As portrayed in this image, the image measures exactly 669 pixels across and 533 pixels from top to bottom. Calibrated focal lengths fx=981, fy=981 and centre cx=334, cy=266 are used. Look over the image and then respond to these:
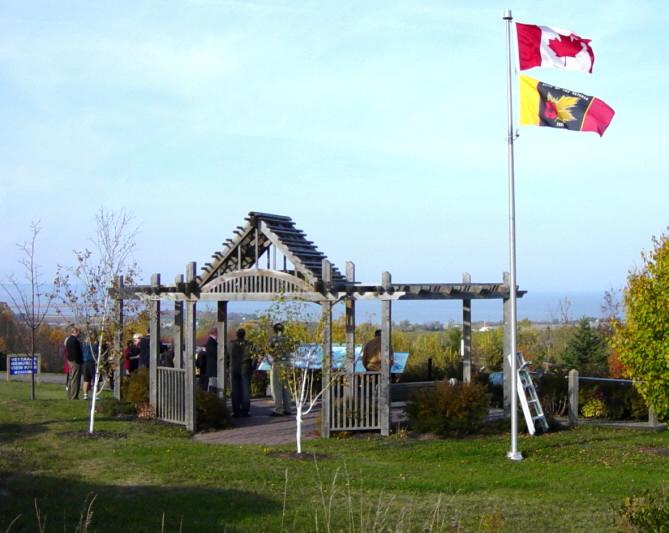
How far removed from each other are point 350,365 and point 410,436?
1.66 m

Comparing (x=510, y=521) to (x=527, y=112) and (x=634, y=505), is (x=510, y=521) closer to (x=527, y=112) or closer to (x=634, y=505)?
(x=634, y=505)

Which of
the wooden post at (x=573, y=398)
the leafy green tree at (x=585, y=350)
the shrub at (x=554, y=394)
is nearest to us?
the wooden post at (x=573, y=398)

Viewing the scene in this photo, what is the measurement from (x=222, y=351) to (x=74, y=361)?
3949 millimetres

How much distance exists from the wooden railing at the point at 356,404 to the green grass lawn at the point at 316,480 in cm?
53

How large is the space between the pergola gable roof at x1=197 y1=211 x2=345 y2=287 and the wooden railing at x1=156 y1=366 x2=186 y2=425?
6.12 ft

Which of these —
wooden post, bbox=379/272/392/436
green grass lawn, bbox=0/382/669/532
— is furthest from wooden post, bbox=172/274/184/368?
wooden post, bbox=379/272/392/436

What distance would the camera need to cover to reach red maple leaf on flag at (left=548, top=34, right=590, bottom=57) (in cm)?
1541

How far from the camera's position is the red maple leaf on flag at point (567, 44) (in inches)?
607

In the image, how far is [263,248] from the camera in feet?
62.1

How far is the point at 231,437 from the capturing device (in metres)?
17.8

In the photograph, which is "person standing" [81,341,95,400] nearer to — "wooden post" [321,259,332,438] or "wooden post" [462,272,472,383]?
"wooden post" [321,259,332,438]

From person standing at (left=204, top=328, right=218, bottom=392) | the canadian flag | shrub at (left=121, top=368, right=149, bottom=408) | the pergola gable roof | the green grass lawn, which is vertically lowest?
the green grass lawn

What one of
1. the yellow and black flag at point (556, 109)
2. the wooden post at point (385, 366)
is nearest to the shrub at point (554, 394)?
the wooden post at point (385, 366)

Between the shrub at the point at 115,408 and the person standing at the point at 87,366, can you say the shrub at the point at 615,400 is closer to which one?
the shrub at the point at 115,408
